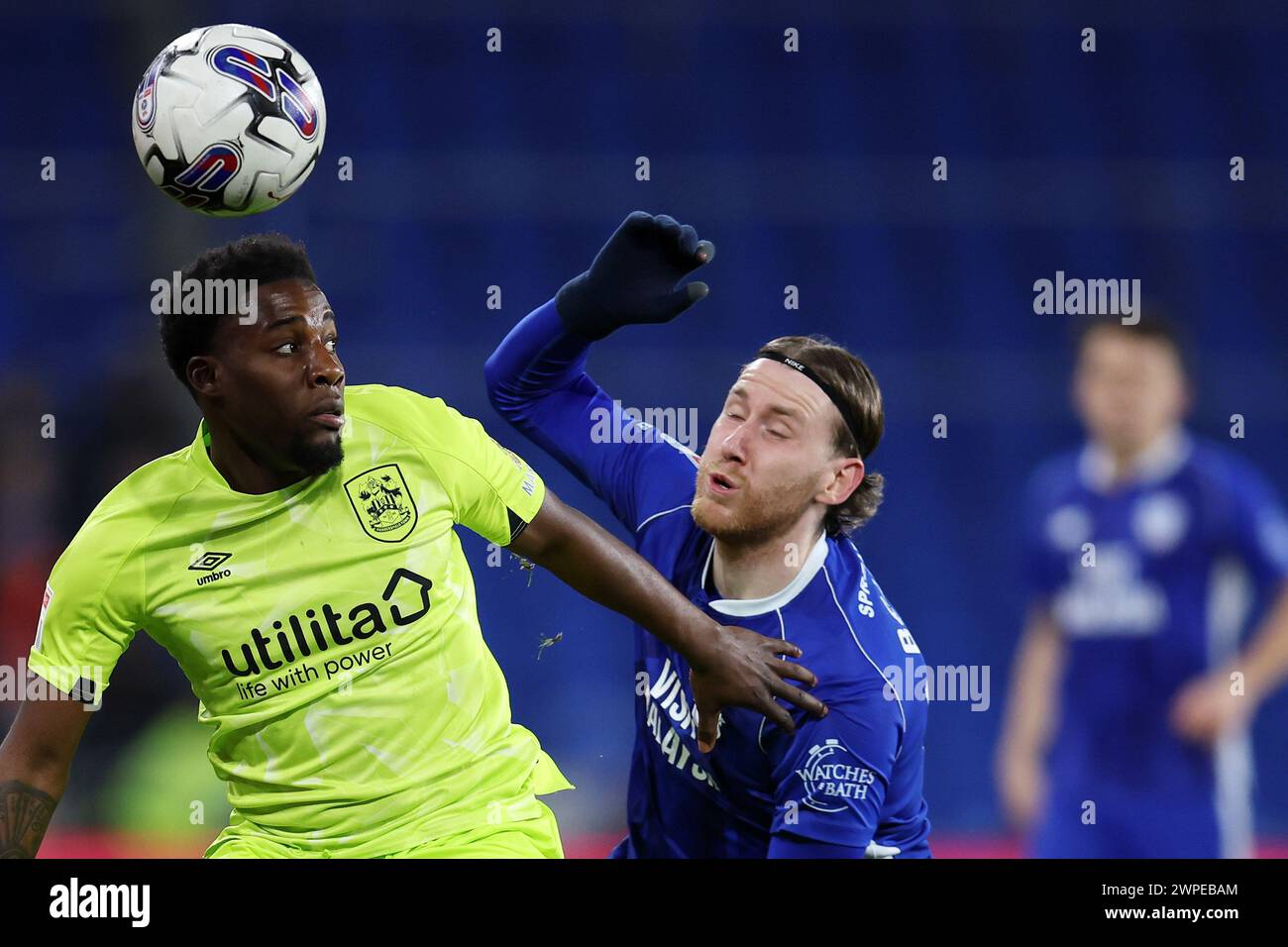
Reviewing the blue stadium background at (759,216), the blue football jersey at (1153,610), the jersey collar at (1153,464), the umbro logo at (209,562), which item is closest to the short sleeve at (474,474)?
the umbro logo at (209,562)

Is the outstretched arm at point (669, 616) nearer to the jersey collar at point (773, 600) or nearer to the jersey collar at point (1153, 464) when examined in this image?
the jersey collar at point (773, 600)

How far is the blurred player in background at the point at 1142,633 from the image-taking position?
5609 millimetres

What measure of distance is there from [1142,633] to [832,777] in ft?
7.77

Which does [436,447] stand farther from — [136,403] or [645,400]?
[645,400]

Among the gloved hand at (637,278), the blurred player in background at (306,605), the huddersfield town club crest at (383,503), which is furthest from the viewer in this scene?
the gloved hand at (637,278)

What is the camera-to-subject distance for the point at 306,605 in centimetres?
367

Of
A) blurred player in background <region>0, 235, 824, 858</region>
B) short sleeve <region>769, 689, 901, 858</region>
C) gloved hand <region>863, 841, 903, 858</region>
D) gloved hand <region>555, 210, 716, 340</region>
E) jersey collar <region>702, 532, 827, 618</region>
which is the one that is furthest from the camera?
gloved hand <region>555, 210, 716, 340</region>

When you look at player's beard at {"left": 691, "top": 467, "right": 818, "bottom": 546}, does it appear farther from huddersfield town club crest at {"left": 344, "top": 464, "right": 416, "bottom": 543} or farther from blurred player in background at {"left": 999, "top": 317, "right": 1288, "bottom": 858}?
blurred player in background at {"left": 999, "top": 317, "right": 1288, "bottom": 858}

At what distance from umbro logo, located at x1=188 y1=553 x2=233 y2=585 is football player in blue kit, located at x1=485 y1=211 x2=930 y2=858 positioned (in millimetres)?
1184

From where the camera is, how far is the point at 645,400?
8203mm

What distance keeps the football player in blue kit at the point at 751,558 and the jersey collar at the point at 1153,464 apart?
1678 mm

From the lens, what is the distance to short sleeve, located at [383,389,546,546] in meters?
3.81

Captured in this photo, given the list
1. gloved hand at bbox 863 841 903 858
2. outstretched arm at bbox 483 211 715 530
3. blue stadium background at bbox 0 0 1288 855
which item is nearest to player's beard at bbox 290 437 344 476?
outstretched arm at bbox 483 211 715 530

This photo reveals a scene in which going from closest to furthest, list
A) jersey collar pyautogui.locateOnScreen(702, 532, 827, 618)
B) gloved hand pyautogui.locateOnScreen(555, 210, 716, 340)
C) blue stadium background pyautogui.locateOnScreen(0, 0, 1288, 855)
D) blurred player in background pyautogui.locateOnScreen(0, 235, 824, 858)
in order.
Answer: blurred player in background pyautogui.locateOnScreen(0, 235, 824, 858) < jersey collar pyautogui.locateOnScreen(702, 532, 827, 618) < gloved hand pyautogui.locateOnScreen(555, 210, 716, 340) < blue stadium background pyautogui.locateOnScreen(0, 0, 1288, 855)
